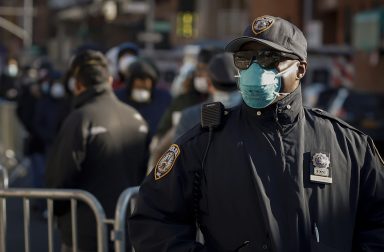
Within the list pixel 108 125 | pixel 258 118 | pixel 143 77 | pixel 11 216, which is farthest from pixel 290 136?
pixel 11 216

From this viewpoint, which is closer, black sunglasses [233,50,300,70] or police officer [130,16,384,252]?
police officer [130,16,384,252]

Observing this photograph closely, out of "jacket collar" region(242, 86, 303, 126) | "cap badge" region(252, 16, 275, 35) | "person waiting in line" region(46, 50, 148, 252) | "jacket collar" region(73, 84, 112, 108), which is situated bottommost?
"person waiting in line" region(46, 50, 148, 252)

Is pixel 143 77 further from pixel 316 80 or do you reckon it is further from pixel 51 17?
pixel 51 17

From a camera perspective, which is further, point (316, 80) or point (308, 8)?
point (308, 8)

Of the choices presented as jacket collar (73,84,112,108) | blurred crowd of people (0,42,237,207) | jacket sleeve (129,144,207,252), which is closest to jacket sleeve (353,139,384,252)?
jacket sleeve (129,144,207,252)

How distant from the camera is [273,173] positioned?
12.5 ft

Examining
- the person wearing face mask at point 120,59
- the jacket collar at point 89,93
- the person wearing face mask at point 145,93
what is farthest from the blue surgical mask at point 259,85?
the person wearing face mask at point 120,59

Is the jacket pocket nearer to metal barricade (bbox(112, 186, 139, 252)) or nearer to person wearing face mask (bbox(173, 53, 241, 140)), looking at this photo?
metal barricade (bbox(112, 186, 139, 252))

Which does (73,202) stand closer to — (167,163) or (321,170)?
(167,163)

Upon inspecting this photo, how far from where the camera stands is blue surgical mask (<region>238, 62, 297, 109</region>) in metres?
3.85

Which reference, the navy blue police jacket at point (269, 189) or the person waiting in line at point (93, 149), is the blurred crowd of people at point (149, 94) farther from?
the navy blue police jacket at point (269, 189)

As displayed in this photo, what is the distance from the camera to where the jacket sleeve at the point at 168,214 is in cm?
391

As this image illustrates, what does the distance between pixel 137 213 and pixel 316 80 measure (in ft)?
109

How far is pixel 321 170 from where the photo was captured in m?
3.83
